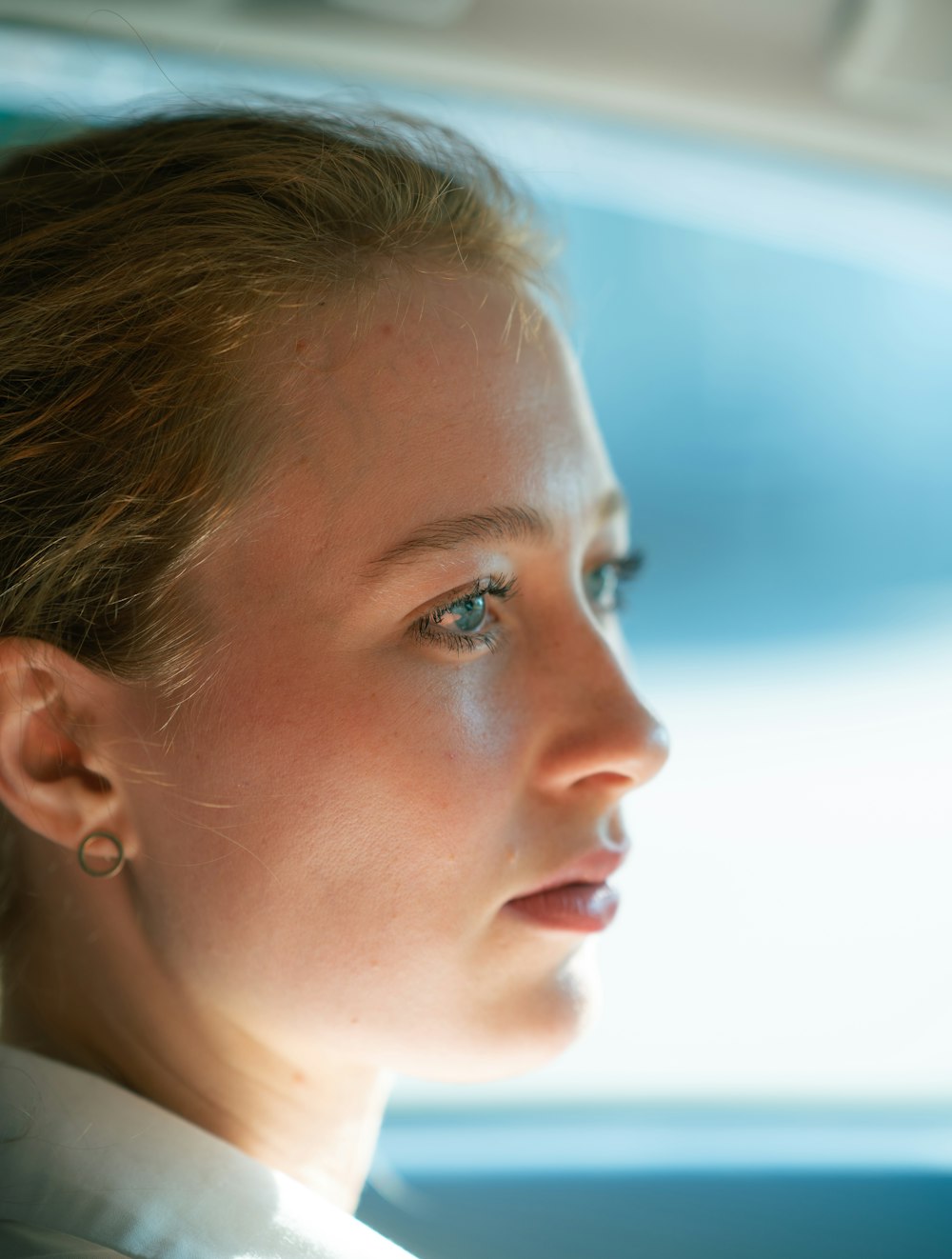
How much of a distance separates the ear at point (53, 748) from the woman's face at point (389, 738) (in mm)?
29

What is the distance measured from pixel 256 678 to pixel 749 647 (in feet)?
4.56

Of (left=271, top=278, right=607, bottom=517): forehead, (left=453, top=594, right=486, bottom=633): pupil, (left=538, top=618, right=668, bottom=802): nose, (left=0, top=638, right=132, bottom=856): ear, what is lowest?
(left=0, top=638, right=132, bottom=856): ear

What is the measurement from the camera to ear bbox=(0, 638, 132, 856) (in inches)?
41.4

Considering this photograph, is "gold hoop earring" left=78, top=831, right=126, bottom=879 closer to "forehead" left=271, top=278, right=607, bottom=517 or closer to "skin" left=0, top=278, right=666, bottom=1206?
"skin" left=0, top=278, right=666, bottom=1206

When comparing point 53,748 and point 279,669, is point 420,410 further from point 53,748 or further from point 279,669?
point 53,748

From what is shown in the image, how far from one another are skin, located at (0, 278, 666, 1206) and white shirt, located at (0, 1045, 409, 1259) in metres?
0.11

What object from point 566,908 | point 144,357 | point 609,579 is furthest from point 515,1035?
point 144,357

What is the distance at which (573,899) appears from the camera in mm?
1101

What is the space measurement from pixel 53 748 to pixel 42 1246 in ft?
1.28

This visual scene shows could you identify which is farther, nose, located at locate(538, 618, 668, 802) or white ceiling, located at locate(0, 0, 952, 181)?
white ceiling, located at locate(0, 0, 952, 181)

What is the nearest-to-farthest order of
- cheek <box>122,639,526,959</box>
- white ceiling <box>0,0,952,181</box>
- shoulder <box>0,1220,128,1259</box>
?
shoulder <box>0,1220,128,1259</box>
cheek <box>122,639,526,959</box>
white ceiling <box>0,0,952,181</box>

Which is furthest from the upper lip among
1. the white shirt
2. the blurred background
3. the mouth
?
the blurred background

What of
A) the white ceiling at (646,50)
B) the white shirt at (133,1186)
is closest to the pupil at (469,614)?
the white shirt at (133,1186)

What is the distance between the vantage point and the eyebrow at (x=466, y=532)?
1039 millimetres
